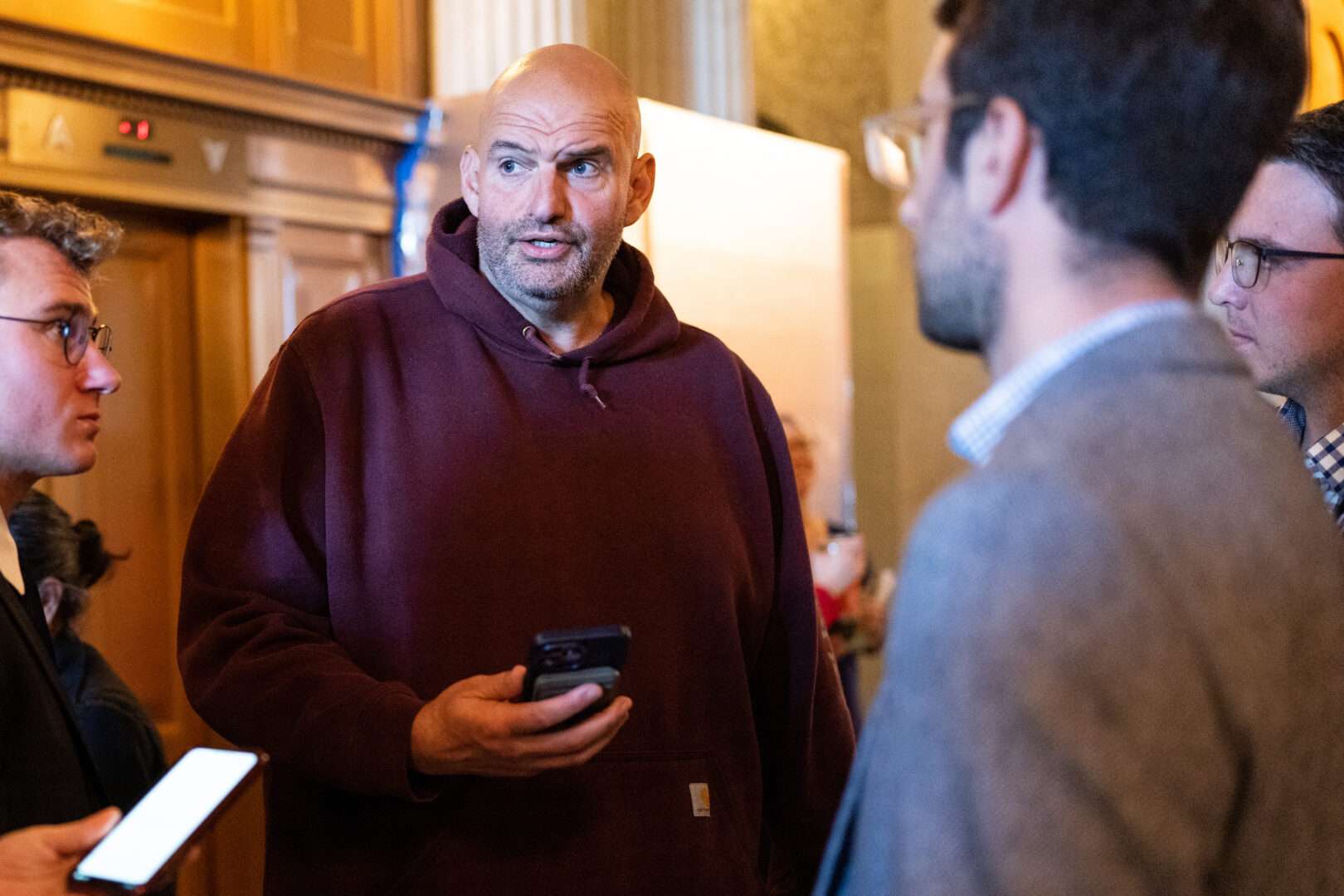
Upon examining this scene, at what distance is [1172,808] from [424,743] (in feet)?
3.32

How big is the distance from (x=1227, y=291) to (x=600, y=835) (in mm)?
1215

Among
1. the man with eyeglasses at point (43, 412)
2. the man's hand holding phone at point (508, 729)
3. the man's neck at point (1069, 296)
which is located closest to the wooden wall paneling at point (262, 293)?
the man with eyeglasses at point (43, 412)

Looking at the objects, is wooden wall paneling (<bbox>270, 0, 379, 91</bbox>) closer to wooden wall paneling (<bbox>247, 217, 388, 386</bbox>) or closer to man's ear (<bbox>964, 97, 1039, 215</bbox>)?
wooden wall paneling (<bbox>247, 217, 388, 386</bbox>)

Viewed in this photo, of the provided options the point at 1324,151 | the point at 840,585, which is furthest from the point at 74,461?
the point at 840,585

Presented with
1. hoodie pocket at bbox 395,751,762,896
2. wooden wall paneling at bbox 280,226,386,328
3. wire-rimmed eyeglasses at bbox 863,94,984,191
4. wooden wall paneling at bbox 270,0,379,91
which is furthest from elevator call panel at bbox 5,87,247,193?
wire-rimmed eyeglasses at bbox 863,94,984,191

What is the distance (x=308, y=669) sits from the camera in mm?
1790

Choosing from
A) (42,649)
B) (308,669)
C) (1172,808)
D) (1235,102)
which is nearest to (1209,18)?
(1235,102)

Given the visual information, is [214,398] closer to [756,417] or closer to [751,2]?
[756,417]

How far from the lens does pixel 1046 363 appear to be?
102 centimetres

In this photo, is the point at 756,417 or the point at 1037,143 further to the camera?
the point at 756,417

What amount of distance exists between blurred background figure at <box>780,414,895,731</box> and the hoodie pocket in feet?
5.98

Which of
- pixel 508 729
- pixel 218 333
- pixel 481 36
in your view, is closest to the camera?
pixel 508 729

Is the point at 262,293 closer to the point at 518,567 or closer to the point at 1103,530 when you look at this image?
the point at 518,567

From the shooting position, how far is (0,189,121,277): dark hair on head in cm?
201
